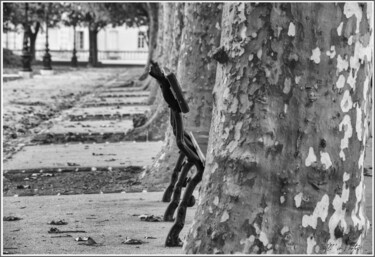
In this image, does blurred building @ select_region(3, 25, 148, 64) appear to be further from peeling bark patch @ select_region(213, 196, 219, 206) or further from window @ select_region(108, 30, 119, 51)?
peeling bark patch @ select_region(213, 196, 219, 206)

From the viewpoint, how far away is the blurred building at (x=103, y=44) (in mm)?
84812

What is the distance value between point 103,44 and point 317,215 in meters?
88.6

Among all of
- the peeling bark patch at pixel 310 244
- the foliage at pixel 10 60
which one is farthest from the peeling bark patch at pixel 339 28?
the foliage at pixel 10 60

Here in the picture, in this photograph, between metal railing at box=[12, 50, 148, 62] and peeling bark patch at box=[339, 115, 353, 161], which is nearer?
peeling bark patch at box=[339, 115, 353, 161]

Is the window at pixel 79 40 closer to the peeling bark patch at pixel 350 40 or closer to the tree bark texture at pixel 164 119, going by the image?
the tree bark texture at pixel 164 119

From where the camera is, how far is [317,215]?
4.75 m

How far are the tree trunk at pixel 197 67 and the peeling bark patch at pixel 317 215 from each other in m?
5.90

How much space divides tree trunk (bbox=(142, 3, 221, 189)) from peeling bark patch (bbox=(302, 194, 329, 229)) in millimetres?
5900

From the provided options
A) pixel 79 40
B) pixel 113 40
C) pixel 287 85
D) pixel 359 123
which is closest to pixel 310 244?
pixel 359 123

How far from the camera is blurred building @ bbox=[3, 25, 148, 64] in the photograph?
278 ft

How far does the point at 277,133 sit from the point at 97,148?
9745 millimetres

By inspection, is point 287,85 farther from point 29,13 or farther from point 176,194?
point 29,13

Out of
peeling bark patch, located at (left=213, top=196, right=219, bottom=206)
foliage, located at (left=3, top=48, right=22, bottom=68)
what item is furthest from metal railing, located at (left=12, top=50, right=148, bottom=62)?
peeling bark patch, located at (left=213, top=196, right=219, bottom=206)

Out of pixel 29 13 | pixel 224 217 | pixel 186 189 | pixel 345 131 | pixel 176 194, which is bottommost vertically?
pixel 29 13
